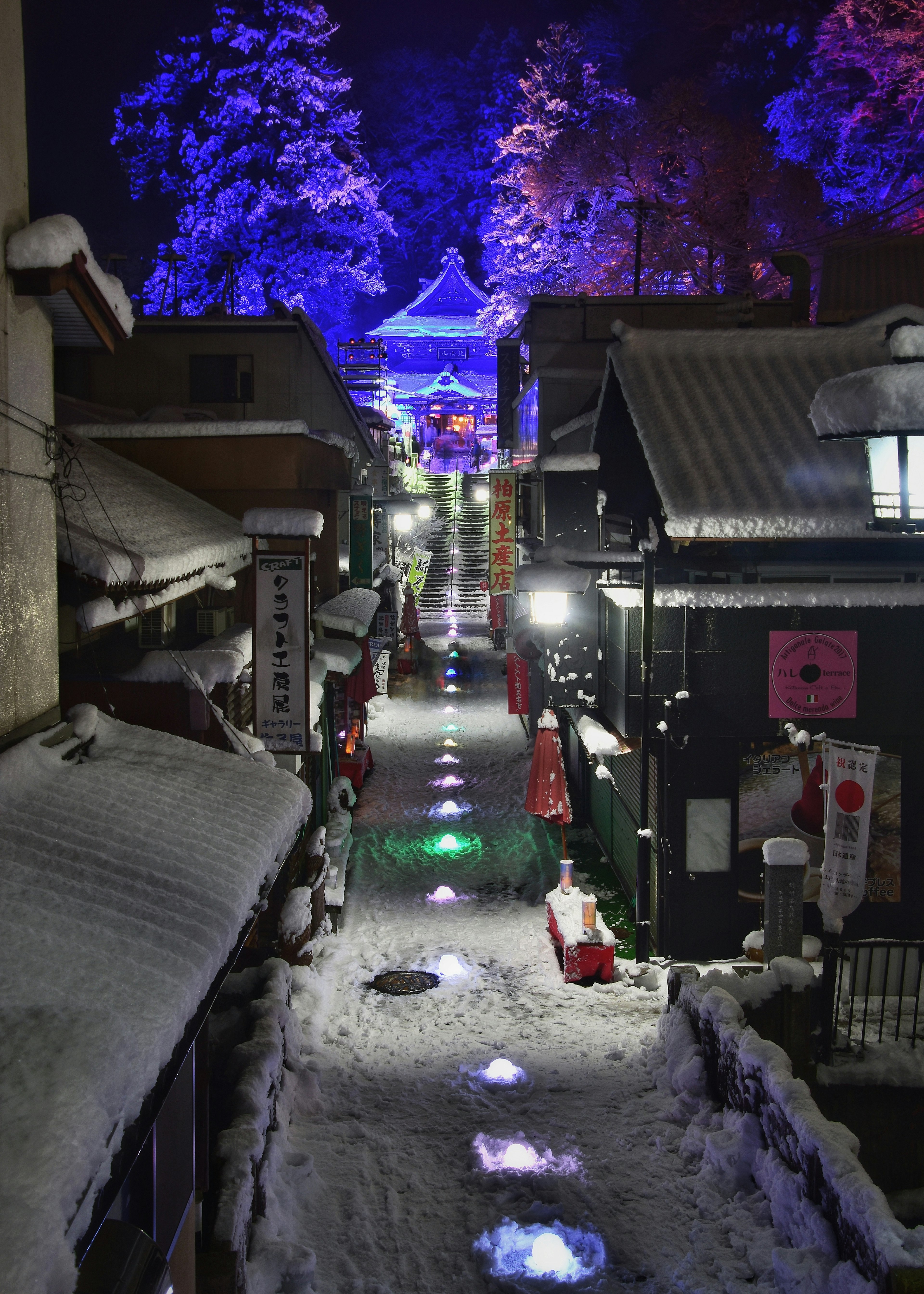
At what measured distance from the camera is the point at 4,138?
6.51m

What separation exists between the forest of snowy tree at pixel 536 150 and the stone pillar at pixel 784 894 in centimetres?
1881

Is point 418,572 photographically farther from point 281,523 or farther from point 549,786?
point 281,523

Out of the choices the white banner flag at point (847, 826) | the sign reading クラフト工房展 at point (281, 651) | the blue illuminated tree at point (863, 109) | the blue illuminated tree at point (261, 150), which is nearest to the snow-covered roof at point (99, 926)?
the sign reading クラフト工房展 at point (281, 651)

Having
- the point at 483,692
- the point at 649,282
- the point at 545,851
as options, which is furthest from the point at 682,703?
the point at 649,282

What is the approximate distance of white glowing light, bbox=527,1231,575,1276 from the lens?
6734mm

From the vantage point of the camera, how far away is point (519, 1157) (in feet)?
26.5

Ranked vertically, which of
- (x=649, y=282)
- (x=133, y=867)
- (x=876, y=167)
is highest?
(x=876, y=167)

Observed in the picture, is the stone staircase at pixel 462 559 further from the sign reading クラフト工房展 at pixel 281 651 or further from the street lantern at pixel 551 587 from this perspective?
the sign reading クラフト工房展 at pixel 281 651

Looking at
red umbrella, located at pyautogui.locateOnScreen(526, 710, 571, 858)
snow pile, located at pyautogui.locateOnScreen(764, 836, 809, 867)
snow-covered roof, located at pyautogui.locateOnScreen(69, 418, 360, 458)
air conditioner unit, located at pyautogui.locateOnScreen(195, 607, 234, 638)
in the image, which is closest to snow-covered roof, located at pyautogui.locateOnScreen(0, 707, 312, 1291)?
air conditioner unit, located at pyautogui.locateOnScreen(195, 607, 234, 638)

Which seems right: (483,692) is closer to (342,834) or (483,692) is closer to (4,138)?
(342,834)

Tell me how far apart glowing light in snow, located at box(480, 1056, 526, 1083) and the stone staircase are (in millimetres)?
38951

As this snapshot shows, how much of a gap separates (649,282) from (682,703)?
29.0 meters

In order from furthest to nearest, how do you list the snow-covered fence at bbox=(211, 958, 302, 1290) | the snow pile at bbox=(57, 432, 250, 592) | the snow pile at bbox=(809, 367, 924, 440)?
the snow pile at bbox=(57, 432, 250, 592), the snow pile at bbox=(809, 367, 924, 440), the snow-covered fence at bbox=(211, 958, 302, 1290)

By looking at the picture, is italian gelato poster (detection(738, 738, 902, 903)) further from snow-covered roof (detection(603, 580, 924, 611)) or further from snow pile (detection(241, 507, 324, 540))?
snow pile (detection(241, 507, 324, 540))
